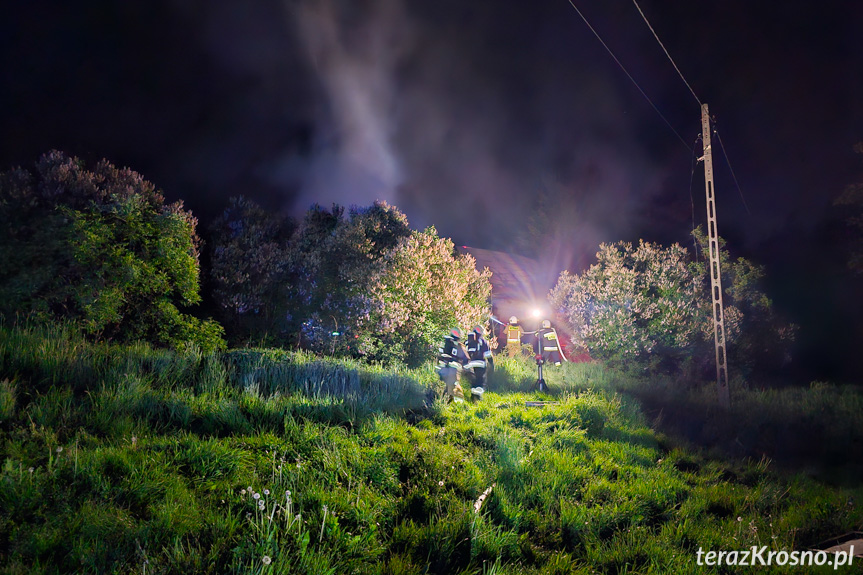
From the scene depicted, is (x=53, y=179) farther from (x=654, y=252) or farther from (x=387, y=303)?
(x=654, y=252)

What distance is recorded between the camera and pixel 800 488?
668cm

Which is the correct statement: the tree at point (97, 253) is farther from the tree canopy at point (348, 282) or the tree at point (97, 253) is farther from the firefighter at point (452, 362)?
the firefighter at point (452, 362)

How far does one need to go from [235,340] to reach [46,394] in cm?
1196

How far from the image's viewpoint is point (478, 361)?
1298 cm

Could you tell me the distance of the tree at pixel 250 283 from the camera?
16.3 meters

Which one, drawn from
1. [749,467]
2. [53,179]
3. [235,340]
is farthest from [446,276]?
[53,179]

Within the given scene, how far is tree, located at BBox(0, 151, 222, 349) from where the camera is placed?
10.4m

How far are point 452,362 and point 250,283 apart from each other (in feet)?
26.6

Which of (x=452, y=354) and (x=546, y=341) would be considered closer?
(x=452, y=354)

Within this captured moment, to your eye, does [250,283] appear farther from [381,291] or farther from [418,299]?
[418,299]

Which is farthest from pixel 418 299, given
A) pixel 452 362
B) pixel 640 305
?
pixel 640 305

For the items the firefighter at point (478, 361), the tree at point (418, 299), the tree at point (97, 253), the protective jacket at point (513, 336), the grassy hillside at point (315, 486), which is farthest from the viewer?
the protective jacket at point (513, 336)

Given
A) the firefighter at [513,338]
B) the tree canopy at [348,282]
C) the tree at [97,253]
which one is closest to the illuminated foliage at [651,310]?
the firefighter at [513,338]

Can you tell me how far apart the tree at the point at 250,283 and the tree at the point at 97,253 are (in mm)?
2923
